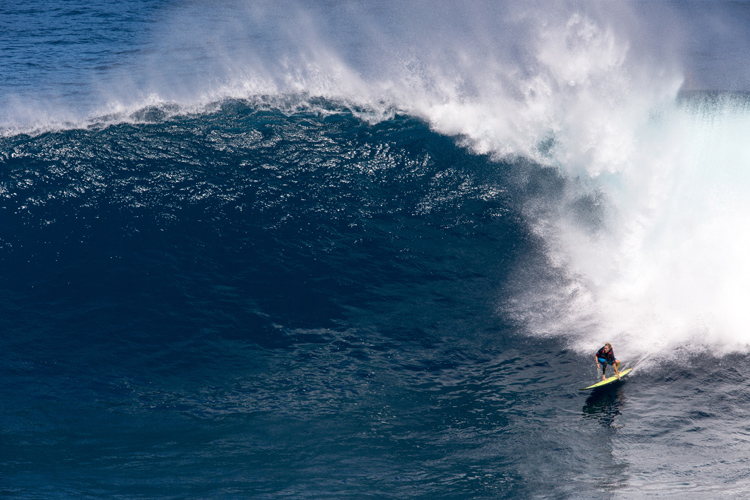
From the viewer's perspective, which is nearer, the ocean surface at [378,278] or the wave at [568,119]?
the ocean surface at [378,278]

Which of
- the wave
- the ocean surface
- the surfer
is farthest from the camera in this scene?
the wave

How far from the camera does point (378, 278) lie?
18.6 meters

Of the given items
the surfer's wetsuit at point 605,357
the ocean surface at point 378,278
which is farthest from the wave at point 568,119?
the surfer's wetsuit at point 605,357

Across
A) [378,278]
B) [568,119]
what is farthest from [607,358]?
[568,119]

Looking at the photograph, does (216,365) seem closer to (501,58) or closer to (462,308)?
(462,308)

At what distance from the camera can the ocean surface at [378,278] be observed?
1345 centimetres

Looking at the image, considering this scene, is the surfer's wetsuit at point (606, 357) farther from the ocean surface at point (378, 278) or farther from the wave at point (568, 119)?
the wave at point (568, 119)

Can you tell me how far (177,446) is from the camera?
13797mm

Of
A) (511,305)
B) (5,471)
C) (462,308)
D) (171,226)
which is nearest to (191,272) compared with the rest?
(171,226)

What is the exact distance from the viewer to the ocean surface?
1345cm

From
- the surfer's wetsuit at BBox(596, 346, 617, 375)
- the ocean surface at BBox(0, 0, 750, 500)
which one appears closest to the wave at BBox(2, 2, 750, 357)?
the ocean surface at BBox(0, 0, 750, 500)

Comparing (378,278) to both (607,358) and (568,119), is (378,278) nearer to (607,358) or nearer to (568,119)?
(607,358)

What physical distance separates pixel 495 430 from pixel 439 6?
31.0 metres

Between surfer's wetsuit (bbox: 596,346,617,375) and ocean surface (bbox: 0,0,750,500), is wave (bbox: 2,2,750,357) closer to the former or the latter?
ocean surface (bbox: 0,0,750,500)
